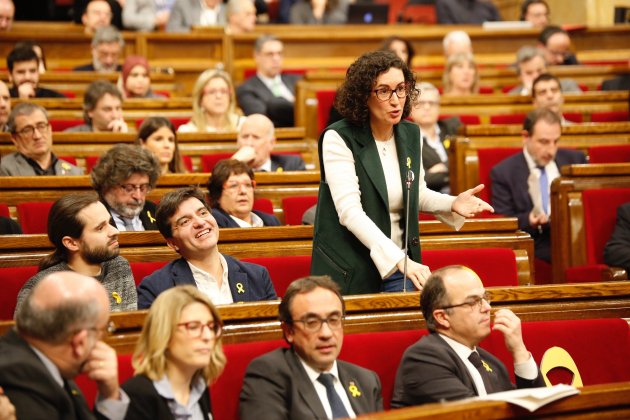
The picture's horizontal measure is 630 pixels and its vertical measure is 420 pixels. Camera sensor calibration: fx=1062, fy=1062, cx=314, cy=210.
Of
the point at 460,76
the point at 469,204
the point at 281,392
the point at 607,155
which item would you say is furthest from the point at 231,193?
the point at 460,76

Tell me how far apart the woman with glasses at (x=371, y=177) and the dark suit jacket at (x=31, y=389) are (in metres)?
0.82

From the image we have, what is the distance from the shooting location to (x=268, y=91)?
5199 millimetres

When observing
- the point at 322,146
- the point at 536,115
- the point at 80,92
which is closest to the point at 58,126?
the point at 80,92

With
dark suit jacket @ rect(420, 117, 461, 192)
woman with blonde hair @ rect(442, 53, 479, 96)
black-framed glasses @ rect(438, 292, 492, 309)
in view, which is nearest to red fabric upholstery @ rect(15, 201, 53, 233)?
black-framed glasses @ rect(438, 292, 492, 309)

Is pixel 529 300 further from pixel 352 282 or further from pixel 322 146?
pixel 322 146

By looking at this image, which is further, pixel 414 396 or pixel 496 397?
pixel 414 396

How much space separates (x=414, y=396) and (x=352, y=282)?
36 cm

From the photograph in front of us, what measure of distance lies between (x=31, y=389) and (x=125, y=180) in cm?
132

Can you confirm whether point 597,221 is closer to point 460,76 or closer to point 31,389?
point 460,76

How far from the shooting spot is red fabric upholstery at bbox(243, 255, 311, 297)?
9.05 feet

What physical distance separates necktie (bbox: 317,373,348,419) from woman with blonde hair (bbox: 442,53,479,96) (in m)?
3.36

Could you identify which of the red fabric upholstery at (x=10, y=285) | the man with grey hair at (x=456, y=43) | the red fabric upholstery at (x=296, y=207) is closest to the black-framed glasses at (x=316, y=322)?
the red fabric upholstery at (x=10, y=285)

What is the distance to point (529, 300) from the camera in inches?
91.2

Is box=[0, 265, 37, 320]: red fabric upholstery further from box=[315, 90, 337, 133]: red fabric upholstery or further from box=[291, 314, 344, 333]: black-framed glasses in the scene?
box=[315, 90, 337, 133]: red fabric upholstery
